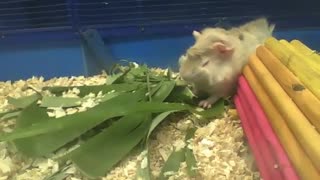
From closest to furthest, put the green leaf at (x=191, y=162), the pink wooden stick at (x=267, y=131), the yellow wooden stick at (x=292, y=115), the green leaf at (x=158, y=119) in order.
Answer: the yellow wooden stick at (x=292, y=115) → the pink wooden stick at (x=267, y=131) → the green leaf at (x=191, y=162) → the green leaf at (x=158, y=119)

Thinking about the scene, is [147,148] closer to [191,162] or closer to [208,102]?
[191,162]

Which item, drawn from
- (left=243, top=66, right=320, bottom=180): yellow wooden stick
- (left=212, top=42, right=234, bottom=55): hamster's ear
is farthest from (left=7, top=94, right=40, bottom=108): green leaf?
(left=243, top=66, right=320, bottom=180): yellow wooden stick

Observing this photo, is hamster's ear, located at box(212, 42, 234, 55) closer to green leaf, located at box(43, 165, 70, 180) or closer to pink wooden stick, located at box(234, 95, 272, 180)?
pink wooden stick, located at box(234, 95, 272, 180)

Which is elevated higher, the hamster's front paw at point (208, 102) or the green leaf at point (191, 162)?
the hamster's front paw at point (208, 102)

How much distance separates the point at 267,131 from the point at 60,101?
82cm

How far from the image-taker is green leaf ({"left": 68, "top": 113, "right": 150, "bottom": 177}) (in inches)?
57.6

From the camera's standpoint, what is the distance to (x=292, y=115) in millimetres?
1146

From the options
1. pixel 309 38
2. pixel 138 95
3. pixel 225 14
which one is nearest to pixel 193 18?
pixel 225 14

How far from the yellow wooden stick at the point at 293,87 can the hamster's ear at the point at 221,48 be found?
0.09 m

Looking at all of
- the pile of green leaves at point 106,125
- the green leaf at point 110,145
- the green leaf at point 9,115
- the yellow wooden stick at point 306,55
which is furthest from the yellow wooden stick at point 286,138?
the green leaf at point 9,115

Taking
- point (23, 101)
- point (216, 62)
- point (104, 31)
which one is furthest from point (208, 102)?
point (104, 31)

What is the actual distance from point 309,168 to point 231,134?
0.68 metres

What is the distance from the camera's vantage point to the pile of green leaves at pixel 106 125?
1498 mm

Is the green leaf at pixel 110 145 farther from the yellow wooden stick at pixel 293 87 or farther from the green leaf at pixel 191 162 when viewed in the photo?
the yellow wooden stick at pixel 293 87
